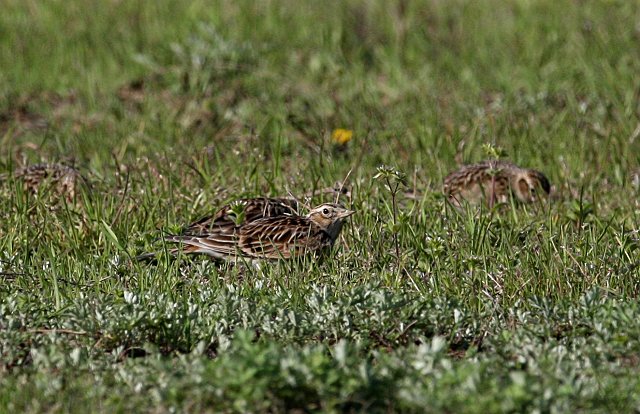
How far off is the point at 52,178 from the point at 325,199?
6.48 ft

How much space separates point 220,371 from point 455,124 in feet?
19.8

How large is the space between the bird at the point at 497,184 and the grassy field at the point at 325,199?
174mm

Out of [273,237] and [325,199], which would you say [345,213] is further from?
[325,199]

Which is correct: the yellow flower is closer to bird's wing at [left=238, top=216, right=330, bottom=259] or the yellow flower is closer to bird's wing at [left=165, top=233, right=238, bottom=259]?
bird's wing at [left=238, top=216, right=330, bottom=259]

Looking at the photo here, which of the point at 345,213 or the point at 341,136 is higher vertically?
the point at 345,213

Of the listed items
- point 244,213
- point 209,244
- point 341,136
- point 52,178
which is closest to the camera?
point 209,244

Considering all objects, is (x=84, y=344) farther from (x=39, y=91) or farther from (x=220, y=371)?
(x=39, y=91)

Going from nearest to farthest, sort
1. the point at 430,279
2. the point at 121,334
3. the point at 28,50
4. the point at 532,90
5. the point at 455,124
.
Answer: the point at 121,334, the point at 430,279, the point at 455,124, the point at 532,90, the point at 28,50

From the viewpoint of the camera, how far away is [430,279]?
664 centimetres

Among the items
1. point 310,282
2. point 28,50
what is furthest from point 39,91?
point 310,282

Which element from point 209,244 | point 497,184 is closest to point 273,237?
point 209,244

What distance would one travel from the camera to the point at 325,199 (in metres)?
8.39

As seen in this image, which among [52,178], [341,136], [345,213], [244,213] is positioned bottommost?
[341,136]

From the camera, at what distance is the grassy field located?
5047mm
